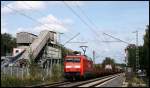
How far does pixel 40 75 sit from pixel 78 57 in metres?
6.49

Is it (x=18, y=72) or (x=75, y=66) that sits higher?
(x=75, y=66)

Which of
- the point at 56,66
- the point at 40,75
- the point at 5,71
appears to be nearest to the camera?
the point at 5,71

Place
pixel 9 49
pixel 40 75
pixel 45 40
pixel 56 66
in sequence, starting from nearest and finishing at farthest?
pixel 40 75 → pixel 56 66 → pixel 45 40 → pixel 9 49

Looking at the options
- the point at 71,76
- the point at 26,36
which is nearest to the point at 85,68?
the point at 71,76

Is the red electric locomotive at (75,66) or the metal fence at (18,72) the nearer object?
the metal fence at (18,72)

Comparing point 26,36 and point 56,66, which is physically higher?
point 26,36

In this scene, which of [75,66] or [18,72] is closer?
[18,72]

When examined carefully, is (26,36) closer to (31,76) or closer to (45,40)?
(45,40)

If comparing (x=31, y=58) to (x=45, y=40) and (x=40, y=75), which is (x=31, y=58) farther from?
→ (x=45, y=40)

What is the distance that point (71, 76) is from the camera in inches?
2082

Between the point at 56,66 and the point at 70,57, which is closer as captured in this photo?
the point at 70,57

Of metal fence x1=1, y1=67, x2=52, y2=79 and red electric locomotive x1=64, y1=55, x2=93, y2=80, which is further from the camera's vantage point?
red electric locomotive x1=64, y1=55, x2=93, y2=80

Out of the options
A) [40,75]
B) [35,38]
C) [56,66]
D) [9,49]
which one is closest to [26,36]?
[35,38]

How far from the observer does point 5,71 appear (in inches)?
1805
